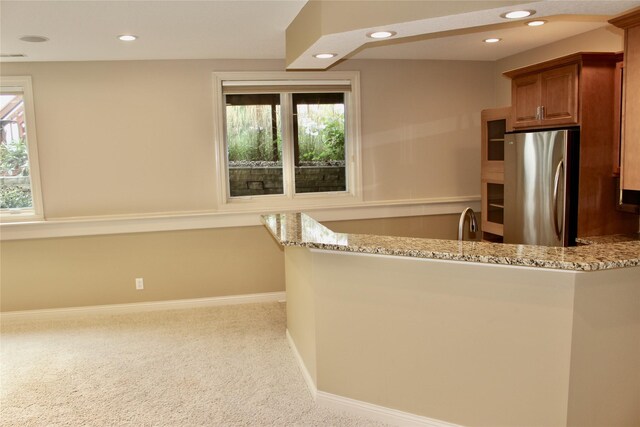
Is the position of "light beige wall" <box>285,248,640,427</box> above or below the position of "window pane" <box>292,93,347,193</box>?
below

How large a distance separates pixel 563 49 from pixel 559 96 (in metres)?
0.99

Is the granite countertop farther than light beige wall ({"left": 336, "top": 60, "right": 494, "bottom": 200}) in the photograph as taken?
No

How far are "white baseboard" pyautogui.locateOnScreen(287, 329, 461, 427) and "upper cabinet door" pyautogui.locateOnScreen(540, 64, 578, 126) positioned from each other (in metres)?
2.17

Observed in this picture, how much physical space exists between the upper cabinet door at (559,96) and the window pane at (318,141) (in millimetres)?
2000

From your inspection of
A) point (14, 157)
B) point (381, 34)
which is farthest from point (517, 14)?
point (14, 157)

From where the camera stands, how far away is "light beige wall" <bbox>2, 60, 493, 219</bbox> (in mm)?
4566

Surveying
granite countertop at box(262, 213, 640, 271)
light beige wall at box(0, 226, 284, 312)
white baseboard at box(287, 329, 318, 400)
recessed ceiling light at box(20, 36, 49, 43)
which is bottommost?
white baseboard at box(287, 329, 318, 400)

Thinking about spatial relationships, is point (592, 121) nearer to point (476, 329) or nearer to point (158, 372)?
point (476, 329)

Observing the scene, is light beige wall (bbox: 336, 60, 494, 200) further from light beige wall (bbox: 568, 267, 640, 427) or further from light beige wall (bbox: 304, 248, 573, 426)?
light beige wall (bbox: 568, 267, 640, 427)

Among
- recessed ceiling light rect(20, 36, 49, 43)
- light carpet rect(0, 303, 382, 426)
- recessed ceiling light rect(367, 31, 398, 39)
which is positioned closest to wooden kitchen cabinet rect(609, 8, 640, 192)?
recessed ceiling light rect(367, 31, 398, 39)

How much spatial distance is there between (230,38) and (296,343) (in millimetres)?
2304

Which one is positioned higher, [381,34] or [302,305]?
[381,34]

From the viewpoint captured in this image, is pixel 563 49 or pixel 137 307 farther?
pixel 137 307

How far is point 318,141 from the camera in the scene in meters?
5.09
